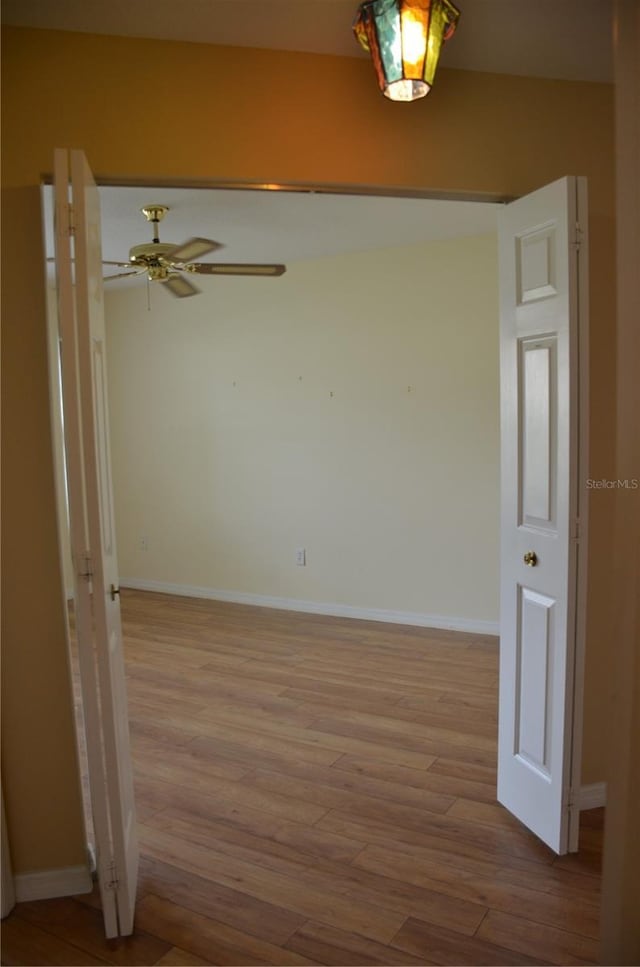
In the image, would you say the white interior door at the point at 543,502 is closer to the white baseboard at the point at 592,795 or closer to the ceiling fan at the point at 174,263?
the white baseboard at the point at 592,795

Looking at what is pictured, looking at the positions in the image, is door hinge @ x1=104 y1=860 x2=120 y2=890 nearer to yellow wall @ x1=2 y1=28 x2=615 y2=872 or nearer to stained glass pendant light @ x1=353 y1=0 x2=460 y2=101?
yellow wall @ x1=2 y1=28 x2=615 y2=872

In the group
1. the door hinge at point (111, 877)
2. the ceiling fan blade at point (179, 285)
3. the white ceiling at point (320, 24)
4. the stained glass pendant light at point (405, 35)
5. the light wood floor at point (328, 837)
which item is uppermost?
the white ceiling at point (320, 24)

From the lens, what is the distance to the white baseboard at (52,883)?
2.21 meters

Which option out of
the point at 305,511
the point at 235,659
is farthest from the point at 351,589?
the point at 235,659

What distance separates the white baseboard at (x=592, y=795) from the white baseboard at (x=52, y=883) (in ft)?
5.72

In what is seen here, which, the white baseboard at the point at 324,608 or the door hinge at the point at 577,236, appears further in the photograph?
the white baseboard at the point at 324,608

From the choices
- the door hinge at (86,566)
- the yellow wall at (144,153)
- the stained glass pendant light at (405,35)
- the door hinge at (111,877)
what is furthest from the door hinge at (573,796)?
the stained glass pendant light at (405,35)

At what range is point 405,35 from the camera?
1827 millimetres

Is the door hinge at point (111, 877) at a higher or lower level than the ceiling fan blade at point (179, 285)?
lower

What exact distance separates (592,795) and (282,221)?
337 cm

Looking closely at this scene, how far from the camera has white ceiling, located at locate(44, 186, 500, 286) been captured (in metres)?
3.62

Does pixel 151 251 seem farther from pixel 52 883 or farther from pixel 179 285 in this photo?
pixel 52 883

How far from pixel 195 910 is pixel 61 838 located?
485 millimetres

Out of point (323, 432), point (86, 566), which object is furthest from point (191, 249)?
point (323, 432)
